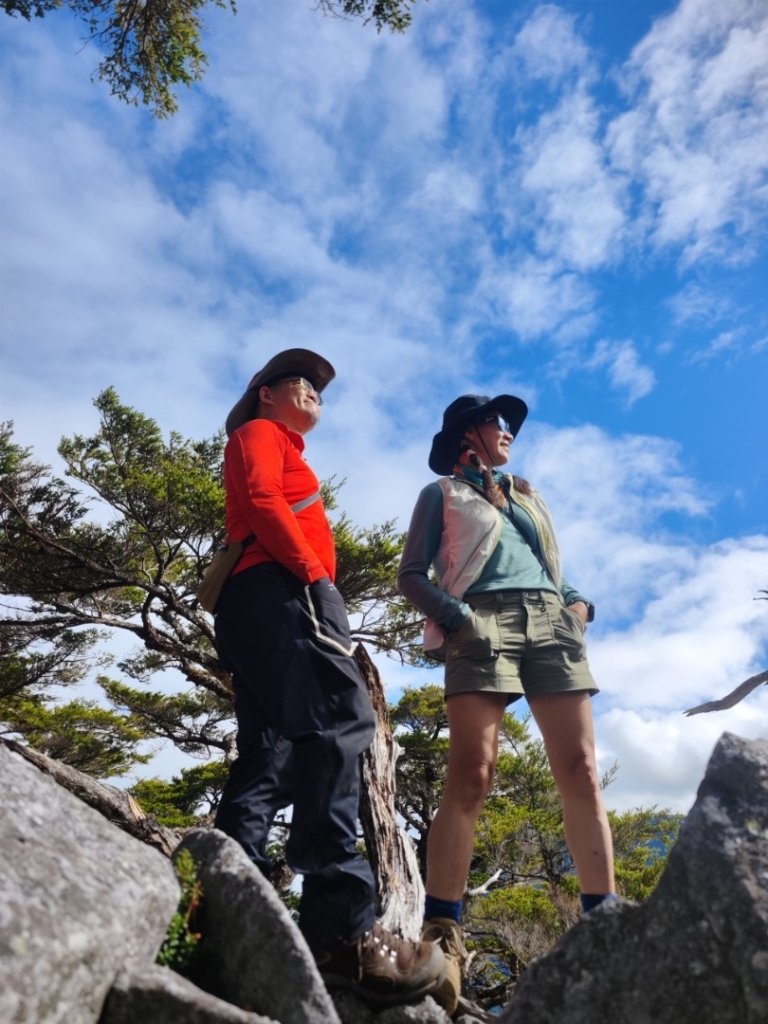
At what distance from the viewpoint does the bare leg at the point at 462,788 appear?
2773 millimetres

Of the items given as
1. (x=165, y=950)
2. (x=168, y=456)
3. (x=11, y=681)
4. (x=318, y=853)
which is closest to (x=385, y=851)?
(x=318, y=853)

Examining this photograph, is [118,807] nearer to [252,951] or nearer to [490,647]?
[490,647]

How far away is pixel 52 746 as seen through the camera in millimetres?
13562

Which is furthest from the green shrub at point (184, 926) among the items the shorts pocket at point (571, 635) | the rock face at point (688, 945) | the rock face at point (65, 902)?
the shorts pocket at point (571, 635)

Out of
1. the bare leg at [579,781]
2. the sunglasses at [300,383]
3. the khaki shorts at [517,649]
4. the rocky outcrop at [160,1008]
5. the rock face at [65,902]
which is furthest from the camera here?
the sunglasses at [300,383]

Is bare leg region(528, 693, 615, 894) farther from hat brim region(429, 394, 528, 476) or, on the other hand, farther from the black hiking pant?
hat brim region(429, 394, 528, 476)

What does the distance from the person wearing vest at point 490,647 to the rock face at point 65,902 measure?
1119 millimetres

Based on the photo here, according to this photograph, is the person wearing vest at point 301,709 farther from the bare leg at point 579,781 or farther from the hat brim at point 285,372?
the bare leg at point 579,781

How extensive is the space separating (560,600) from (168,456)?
9.72 m

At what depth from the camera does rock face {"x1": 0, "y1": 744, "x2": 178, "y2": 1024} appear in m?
1.43

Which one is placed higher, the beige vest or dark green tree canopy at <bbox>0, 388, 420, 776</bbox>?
dark green tree canopy at <bbox>0, 388, 420, 776</bbox>

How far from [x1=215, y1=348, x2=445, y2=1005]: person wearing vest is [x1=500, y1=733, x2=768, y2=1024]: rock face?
0.49m

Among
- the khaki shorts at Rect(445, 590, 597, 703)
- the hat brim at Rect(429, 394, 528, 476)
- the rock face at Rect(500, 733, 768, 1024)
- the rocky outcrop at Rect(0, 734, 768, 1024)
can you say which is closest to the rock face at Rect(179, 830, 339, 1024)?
the rocky outcrop at Rect(0, 734, 768, 1024)

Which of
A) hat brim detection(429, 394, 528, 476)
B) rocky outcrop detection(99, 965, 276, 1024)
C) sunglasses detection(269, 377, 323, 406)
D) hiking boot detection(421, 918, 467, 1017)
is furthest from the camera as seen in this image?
hat brim detection(429, 394, 528, 476)
